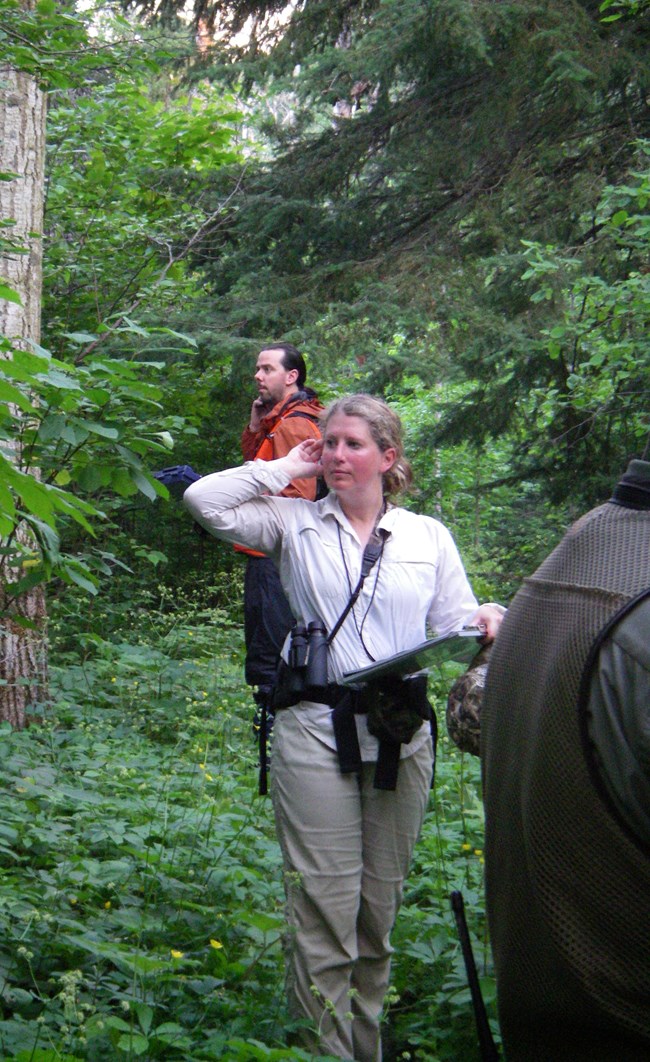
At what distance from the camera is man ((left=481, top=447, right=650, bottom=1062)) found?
107 centimetres

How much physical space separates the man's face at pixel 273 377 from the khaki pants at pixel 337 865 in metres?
3.07

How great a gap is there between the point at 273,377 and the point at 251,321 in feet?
11.3

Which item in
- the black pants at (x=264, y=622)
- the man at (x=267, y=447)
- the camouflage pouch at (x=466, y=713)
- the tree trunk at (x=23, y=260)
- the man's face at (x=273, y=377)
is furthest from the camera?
the tree trunk at (x=23, y=260)

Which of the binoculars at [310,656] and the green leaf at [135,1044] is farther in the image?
the binoculars at [310,656]

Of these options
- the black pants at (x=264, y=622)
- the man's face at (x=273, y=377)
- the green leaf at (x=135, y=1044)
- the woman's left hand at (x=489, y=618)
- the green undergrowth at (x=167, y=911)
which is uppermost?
the man's face at (x=273, y=377)

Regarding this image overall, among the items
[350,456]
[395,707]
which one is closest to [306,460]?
[350,456]

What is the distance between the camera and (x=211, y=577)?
1245 centimetres

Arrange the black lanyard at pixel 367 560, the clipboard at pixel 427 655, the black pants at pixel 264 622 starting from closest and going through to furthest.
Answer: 1. the clipboard at pixel 427 655
2. the black lanyard at pixel 367 560
3. the black pants at pixel 264 622

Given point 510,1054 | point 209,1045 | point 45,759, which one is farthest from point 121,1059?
point 45,759

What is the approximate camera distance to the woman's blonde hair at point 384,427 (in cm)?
379

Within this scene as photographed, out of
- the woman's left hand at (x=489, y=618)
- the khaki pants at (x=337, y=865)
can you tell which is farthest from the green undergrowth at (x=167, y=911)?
the woman's left hand at (x=489, y=618)

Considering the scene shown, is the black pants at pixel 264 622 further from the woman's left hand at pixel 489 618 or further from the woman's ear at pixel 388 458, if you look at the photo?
the woman's left hand at pixel 489 618

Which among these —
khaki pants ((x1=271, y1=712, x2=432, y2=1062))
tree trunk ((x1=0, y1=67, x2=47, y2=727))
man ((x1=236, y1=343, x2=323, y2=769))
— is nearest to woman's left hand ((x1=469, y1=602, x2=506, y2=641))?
khaki pants ((x1=271, y1=712, x2=432, y2=1062))

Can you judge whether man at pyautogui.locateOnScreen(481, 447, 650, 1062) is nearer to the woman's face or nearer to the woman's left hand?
the woman's left hand
